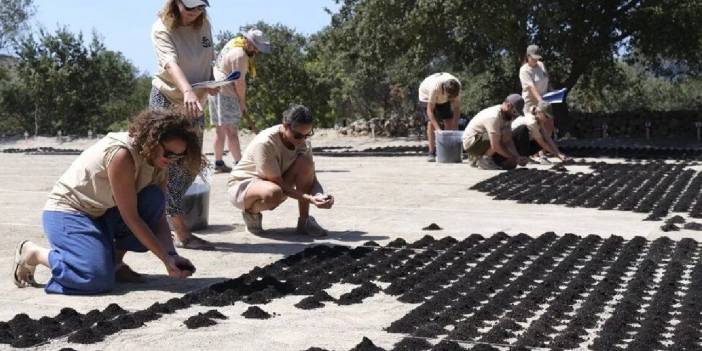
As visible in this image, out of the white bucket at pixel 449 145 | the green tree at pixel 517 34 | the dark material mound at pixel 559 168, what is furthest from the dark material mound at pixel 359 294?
the green tree at pixel 517 34

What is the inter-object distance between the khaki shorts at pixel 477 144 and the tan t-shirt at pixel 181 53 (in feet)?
19.6

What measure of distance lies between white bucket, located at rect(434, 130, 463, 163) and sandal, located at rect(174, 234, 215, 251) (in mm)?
7091

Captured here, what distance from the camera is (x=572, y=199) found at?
9180 mm

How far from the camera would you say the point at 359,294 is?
493cm

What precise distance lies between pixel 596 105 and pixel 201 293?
27.3m

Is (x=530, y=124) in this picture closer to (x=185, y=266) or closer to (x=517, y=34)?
(x=517, y=34)

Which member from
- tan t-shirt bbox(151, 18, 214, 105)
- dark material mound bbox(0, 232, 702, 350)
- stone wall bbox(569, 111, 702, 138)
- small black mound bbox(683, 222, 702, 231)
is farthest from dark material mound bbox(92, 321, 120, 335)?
stone wall bbox(569, 111, 702, 138)

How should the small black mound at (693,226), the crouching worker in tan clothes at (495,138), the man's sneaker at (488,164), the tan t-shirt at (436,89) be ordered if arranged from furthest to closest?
the tan t-shirt at (436,89) < the man's sneaker at (488,164) < the crouching worker in tan clothes at (495,138) < the small black mound at (693,226)

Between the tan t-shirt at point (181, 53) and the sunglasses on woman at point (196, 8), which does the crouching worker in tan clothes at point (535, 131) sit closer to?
the tan t-shirt at point (181, 53)

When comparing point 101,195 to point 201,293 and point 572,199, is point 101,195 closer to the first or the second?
point 201,293

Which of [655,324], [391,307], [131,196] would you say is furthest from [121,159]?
[655,324]

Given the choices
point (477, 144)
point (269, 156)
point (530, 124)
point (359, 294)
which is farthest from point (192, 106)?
point (530, 124)

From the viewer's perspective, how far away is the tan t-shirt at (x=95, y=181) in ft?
16.6

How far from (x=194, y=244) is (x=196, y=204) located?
2.79 feet
